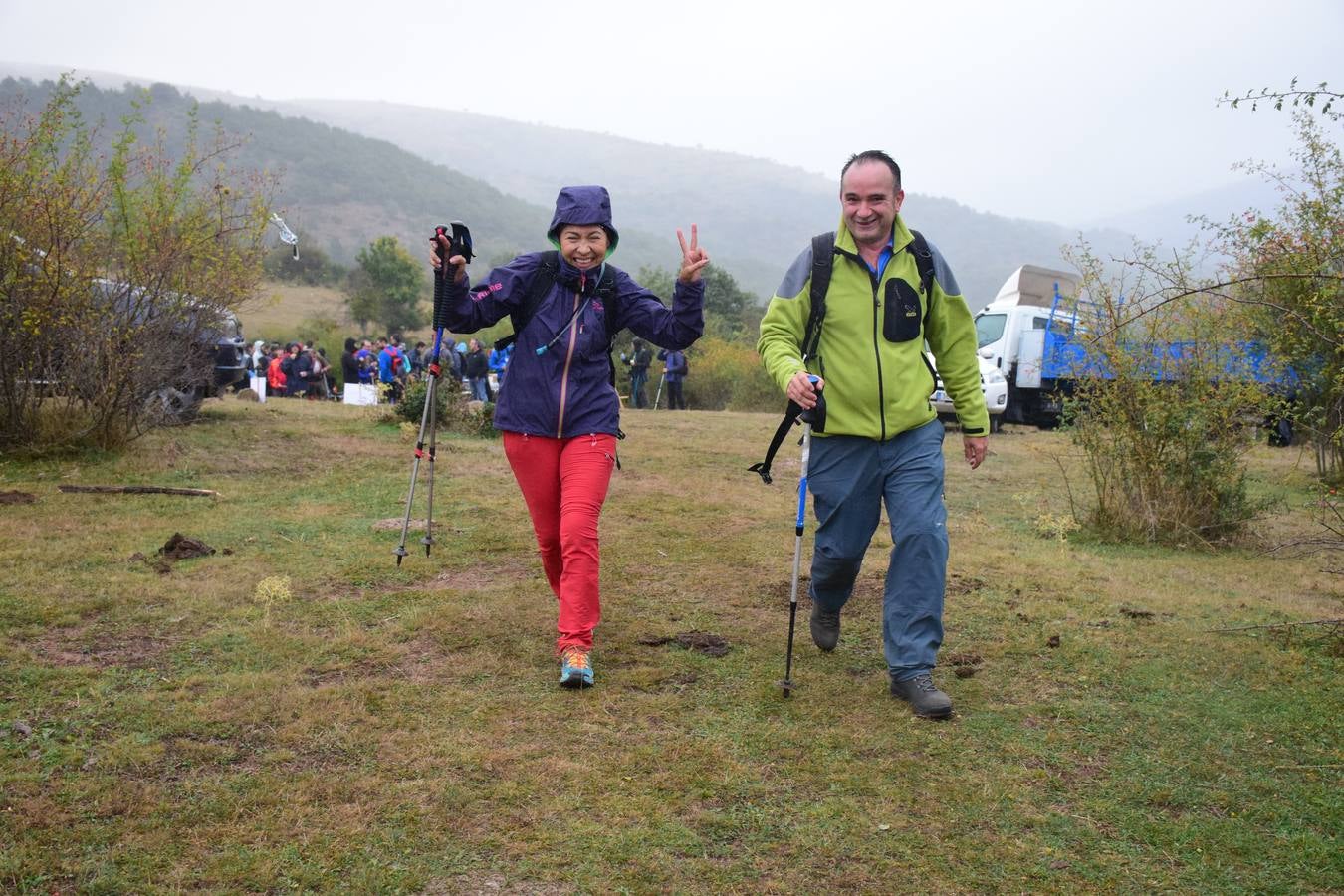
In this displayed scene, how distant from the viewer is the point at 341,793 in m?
3.53

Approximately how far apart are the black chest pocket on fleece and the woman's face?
1291mm

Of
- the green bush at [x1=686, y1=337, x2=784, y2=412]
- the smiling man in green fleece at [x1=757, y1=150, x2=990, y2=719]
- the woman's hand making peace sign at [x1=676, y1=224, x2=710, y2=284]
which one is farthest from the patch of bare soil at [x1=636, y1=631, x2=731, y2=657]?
the green bush at [x1=686, y1=337, x2=784, y2=412]

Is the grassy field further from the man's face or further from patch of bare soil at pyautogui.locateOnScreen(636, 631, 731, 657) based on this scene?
the man's face

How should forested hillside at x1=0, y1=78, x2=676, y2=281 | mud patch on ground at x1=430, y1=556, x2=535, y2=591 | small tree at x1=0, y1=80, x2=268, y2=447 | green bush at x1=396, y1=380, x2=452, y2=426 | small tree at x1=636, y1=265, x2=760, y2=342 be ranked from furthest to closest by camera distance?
1. forested hillside at x1=0, y1=78, x2=676, y2=281
2. small tree at x1=636, y1=265, x2=760, y2=342
3. green bush at x1=396, y1=380, x2=452, y2=426
4. small tree at x1=0, y1=80, x2=268, y2=447
5. mud patch on ground at x1=430, y1=556, x2=535, y2=591

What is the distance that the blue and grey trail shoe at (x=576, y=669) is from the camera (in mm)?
4598

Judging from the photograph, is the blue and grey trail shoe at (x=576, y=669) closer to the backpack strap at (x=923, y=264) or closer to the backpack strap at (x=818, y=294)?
the backpack strap at (x=818, y=294)

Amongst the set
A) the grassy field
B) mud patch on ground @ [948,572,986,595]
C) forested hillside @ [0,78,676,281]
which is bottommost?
the grassy field

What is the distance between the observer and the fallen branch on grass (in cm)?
823

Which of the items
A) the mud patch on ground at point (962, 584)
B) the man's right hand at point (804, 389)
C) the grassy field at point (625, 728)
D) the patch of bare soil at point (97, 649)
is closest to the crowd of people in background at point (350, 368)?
the grassy field at point (625, 728)

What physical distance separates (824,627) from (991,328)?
17189mm

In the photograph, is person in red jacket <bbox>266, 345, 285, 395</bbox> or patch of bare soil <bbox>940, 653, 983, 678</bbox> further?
person in red jacket <bbox>266, 345, 285, 395</bbox>

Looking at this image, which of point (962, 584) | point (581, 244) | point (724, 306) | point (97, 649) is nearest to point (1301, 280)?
point (962, 584)

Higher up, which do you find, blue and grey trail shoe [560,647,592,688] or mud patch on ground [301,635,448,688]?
blue and grey trail shoe [560,647,592,688]

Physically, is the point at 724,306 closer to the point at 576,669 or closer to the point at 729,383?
the point at 729,383
